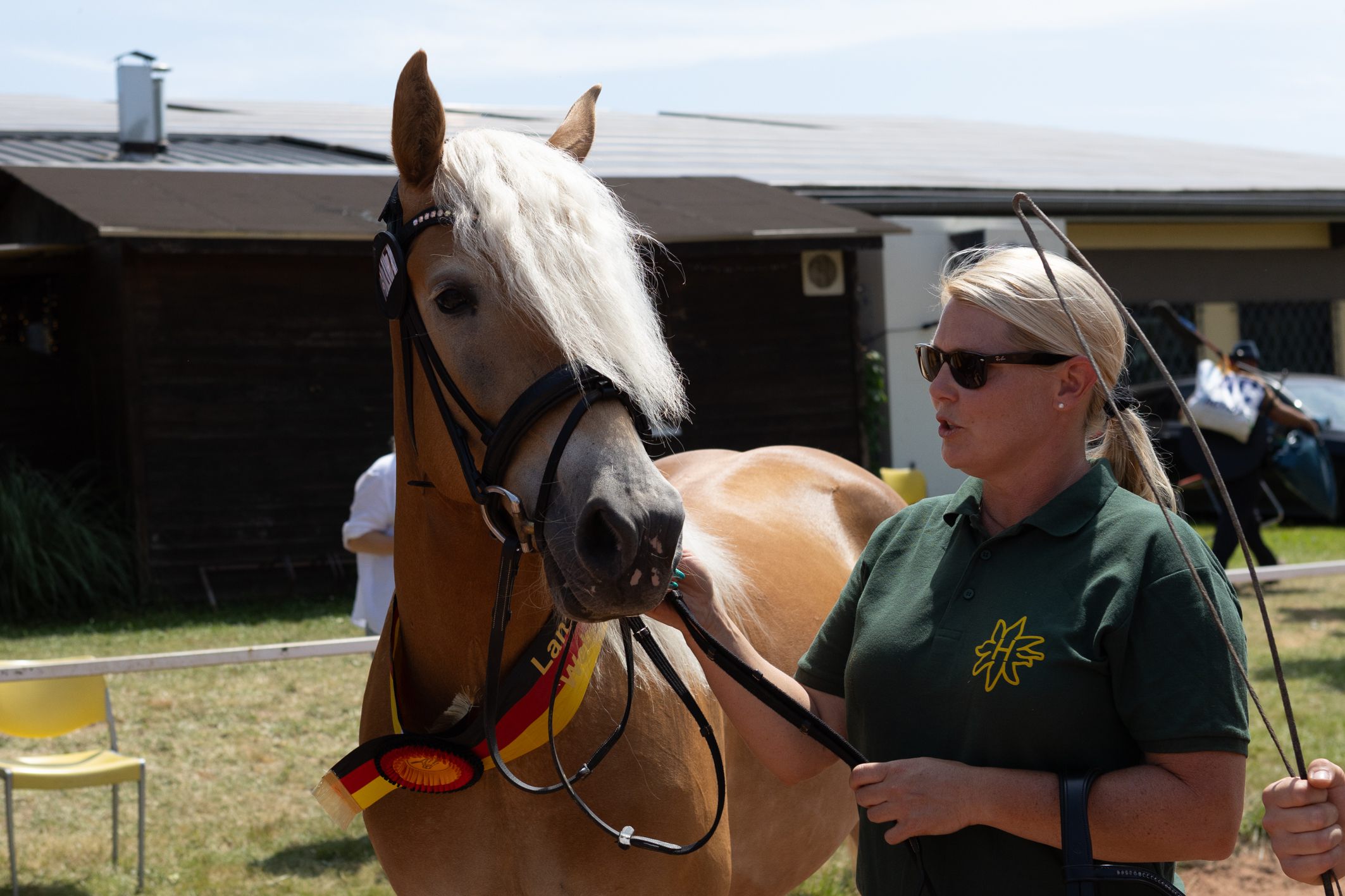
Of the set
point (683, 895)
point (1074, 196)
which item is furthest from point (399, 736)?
point (1074, 196)

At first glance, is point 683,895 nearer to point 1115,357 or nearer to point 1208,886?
point 1115,357

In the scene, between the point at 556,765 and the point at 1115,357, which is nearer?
the point at 1115,357

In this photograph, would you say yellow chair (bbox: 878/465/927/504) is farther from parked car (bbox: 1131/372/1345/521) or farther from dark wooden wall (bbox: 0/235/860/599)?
parked car (bbox: 1131/372/1345/521)

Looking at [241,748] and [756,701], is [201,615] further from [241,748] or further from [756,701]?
[756,701]

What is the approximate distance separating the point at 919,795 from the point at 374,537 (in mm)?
3951

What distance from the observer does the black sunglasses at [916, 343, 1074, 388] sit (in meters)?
1.80

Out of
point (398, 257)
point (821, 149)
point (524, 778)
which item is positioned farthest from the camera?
point (821, 149)

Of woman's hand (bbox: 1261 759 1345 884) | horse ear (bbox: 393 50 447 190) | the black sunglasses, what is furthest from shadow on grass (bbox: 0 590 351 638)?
woman's hand (bbox: 1261 759 1345 884)

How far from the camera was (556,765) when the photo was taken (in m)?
2.18

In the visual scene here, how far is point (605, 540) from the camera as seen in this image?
1.83 metres

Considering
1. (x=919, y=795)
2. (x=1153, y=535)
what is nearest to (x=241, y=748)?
(x=919, y=795)

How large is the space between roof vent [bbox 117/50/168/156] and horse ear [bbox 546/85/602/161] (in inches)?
450

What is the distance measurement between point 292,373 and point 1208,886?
8.47 m

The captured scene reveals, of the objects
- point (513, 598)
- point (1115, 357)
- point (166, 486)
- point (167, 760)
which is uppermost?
point (1115, 357)
